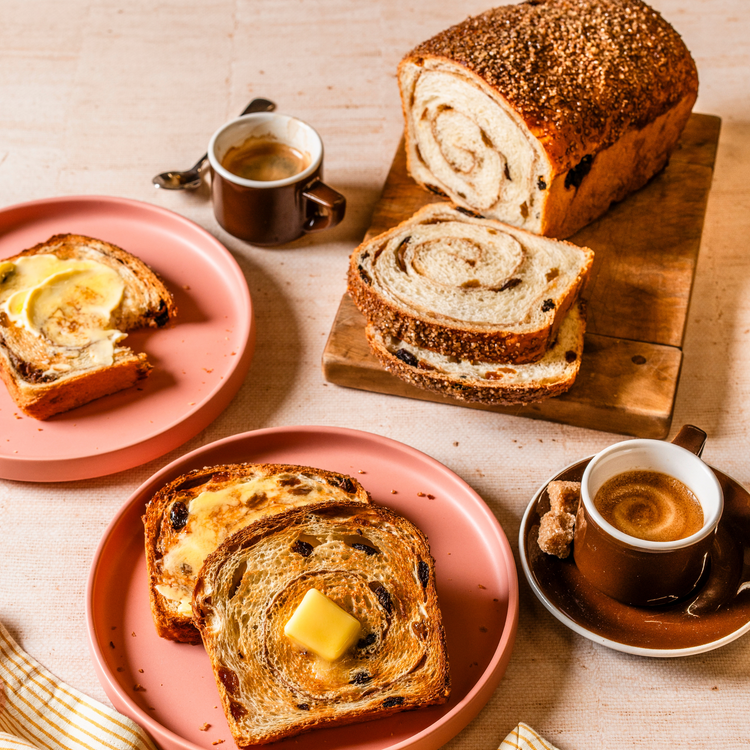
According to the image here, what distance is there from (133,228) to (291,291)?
1.81ft

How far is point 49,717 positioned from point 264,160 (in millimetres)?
1687

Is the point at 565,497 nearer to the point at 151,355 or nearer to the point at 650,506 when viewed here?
the point at 650,506

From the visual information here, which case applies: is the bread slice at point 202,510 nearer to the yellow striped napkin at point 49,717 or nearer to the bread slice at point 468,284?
the yellow striped napkin at point 49,717

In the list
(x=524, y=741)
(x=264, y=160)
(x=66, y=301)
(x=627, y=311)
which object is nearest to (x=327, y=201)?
(x=264, y=160)

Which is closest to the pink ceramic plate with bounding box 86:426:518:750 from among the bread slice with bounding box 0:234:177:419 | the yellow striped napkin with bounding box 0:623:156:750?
the yellow striped napkin with bounding box 0:623:156:750

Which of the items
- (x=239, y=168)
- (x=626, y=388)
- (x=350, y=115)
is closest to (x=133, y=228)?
(x=239, y=168)

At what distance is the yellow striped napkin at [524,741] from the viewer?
1566 millimetres

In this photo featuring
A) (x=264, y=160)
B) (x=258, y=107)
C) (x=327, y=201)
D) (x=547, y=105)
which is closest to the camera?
(x=547, y=105)

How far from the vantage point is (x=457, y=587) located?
69.6 inches

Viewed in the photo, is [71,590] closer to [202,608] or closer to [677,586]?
[202,608]

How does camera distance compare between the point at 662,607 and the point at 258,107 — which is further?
the point at 258,107

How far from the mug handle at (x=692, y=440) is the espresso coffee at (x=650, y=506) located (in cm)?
14

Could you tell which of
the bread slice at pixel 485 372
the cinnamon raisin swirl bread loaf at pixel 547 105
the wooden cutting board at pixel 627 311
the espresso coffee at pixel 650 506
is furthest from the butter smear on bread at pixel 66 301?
the espresso coffee at pixel 650 506

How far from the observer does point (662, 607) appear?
1.65 meters
